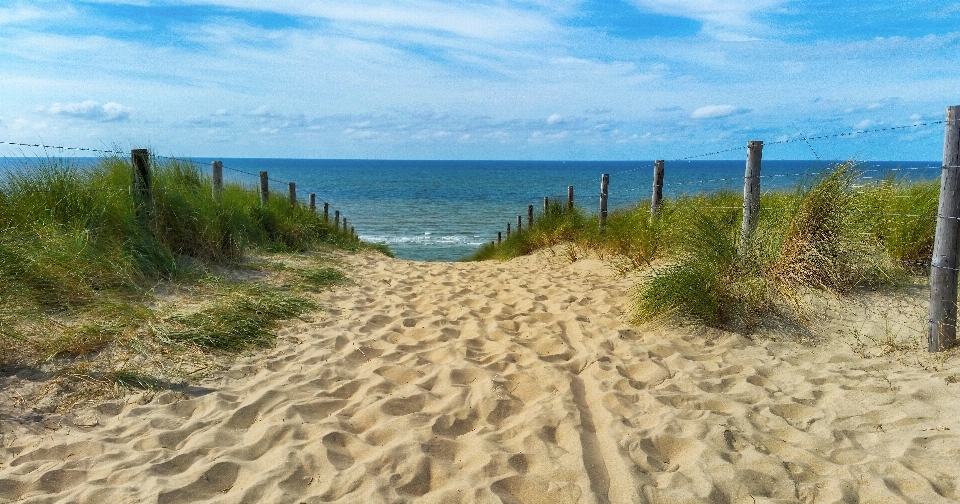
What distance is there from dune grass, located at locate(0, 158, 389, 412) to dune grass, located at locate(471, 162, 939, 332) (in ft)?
10.4

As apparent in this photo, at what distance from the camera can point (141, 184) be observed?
612 centimetres

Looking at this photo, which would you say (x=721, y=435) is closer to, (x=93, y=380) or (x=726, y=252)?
(x=726, y=252)

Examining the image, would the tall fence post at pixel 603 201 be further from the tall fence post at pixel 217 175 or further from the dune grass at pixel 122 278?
the tall fence post at pixel 217 175

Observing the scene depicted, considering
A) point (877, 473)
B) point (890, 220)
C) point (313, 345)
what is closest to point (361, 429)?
point (313, 345)

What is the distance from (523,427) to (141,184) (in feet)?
16.3

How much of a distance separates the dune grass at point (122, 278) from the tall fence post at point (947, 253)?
4549 mm

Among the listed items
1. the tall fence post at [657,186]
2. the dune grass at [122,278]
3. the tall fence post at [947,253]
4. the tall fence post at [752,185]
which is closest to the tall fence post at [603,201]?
the tall fence post at [657,186]

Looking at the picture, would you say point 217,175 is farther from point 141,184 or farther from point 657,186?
point 657,186

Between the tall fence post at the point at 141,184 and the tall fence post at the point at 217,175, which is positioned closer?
the tall fence post at the point at 141,184

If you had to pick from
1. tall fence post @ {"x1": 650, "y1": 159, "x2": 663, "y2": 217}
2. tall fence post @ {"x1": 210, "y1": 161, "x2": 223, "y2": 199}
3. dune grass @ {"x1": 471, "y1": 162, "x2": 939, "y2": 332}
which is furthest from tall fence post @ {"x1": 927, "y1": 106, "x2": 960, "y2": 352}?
tall fence post @ {"x1": 210, "y1": 161, "x2": 223, "y2": 199}

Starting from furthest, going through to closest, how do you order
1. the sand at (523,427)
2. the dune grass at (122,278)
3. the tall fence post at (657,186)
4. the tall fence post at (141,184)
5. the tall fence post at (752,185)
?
1. the tall fence post at (657,186)
2. the tall fence post at (141,184)
3. the tall fence post at (752,185)
4. the dune grass at (122,278)
5. the sand at (523,427)

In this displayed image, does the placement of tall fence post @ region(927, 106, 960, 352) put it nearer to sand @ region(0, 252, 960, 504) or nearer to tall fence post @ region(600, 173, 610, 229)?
sand @ region(0, 252, 960, 504)

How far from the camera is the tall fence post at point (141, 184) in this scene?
A: 6.06 m

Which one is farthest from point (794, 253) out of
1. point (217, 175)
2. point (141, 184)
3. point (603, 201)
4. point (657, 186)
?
point (217, 175)
